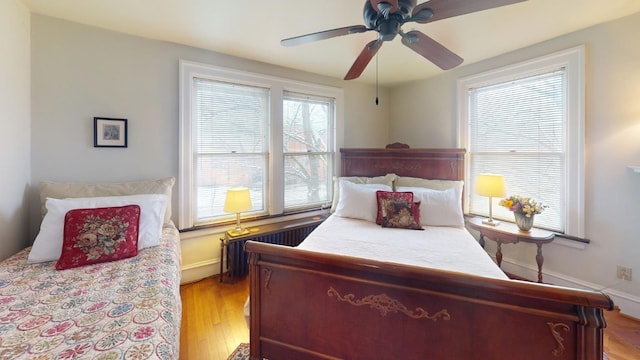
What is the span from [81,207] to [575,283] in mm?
4335

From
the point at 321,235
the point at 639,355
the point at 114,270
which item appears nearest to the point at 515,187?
the point at 639,355

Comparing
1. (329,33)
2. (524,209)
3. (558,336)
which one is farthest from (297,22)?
(524,209)

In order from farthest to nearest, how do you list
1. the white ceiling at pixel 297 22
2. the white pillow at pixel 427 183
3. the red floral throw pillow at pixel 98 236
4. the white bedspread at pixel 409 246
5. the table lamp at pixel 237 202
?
1. the white pillow at pixel 427 183
2. the table lamp at pixel 237 202
3. the white ceiling at pixel 297 22
4. the white bedspread at pixel 409 246
5. the red floral throw pillow at pixel 98 236

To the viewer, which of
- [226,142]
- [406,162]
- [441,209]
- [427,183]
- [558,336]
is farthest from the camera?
[406,162]

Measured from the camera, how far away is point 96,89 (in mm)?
2240

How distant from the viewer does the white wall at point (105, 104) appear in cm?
209

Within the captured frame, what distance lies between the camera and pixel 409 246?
80.1 inches

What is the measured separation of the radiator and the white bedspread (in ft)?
2.11

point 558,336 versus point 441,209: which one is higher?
point 441,209

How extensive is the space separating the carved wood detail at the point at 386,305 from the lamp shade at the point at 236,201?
5.29 feet

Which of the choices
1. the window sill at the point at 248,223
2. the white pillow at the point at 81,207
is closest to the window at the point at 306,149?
the window sill at the point at 248,223

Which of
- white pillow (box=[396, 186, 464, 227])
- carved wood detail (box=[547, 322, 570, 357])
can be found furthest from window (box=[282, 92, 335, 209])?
carved wood detail (box=[547, 322, 570, 357])

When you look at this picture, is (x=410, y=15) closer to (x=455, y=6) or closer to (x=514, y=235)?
(x=455, y=6)

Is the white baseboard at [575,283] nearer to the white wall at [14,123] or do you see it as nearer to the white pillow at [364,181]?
the white pillow at [364,181]
